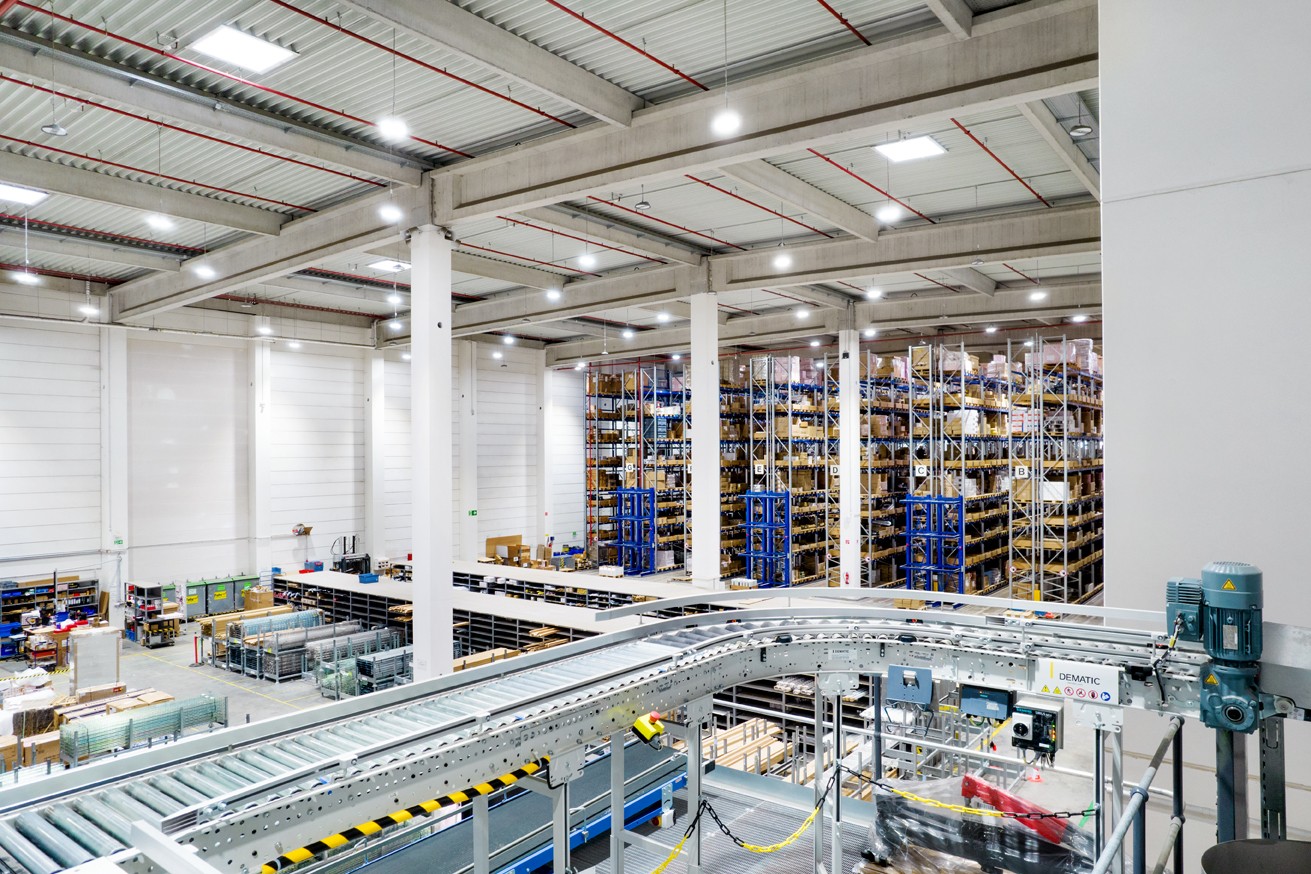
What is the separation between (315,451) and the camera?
69.6ft

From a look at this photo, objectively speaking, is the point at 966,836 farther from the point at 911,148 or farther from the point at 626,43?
the point at 626,43

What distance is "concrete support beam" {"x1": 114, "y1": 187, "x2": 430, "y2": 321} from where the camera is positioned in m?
11.6

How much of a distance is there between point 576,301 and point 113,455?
1117cm

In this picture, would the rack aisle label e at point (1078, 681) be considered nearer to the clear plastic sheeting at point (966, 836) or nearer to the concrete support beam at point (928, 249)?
the clear plastic sheeting at point (966, 836)

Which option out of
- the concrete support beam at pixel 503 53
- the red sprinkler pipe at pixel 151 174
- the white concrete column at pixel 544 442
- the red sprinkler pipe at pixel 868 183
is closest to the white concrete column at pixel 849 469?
the red sprinkler pipe at pixel 868 183

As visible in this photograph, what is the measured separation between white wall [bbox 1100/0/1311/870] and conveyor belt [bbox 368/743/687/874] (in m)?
3.70

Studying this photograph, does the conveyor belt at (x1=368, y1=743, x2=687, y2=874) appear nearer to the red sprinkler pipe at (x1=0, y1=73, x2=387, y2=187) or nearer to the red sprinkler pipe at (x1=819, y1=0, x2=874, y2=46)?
the red sprinkler pipe at (x1=819, y1=0, x2=874, y2=46)

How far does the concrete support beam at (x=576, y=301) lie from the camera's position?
16.0 metres

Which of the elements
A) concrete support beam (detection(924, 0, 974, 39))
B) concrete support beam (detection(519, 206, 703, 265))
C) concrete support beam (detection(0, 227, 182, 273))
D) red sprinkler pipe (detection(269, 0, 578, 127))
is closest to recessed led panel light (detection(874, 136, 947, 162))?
concrete support beam (detection(924, 0, 974, 39))

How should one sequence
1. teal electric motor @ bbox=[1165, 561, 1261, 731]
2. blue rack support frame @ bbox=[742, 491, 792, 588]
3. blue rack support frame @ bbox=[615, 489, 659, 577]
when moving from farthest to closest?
blue rack support frame @ bbox=[615, 489, 659, 577] < blue rack support frame @ bbox=[742, 491, 792, 588] < teal electric motor @ bbox=[1165, 561, 1261, 731]

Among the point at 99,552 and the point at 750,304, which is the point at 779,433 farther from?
the point at 99,552

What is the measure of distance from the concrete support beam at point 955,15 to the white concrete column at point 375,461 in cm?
1848

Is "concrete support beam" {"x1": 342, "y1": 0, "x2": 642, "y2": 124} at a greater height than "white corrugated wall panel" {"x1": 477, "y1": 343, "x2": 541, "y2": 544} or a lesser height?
greater

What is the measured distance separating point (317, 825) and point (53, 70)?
817cm
